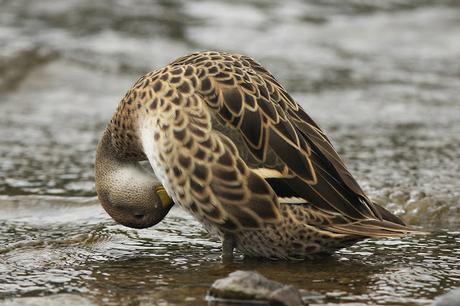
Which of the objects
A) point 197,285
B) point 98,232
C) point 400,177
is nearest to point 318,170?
point 197,285

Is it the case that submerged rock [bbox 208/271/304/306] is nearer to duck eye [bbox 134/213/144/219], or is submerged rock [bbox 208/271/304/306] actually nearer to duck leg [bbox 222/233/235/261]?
duck leg [bbox 222/233/235/261]

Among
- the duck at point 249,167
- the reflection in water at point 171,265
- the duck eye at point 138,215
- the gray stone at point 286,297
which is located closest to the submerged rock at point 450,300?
the reflection in water at point 171,265

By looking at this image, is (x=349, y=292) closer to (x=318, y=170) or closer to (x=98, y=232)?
(x=318, y=170)

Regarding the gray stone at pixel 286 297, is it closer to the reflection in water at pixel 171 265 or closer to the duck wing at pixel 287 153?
the reflection in water at pixel 171 265

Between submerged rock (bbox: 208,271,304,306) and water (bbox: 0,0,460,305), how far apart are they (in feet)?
0.85

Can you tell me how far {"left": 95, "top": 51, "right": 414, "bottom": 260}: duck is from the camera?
5488mm

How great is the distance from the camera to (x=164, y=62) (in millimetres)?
13336

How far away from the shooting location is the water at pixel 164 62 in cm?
548

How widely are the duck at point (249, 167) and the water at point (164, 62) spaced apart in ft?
Answer: 0.71

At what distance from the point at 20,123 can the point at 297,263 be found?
5390mm

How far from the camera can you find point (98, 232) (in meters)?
6.55

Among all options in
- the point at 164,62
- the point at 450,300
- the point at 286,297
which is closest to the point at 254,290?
the point at 286,297

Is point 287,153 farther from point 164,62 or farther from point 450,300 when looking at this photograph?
point 164,62

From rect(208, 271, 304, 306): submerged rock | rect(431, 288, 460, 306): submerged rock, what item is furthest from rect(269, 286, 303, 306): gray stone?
rect(431, 288, 460, 306): submerged rock
